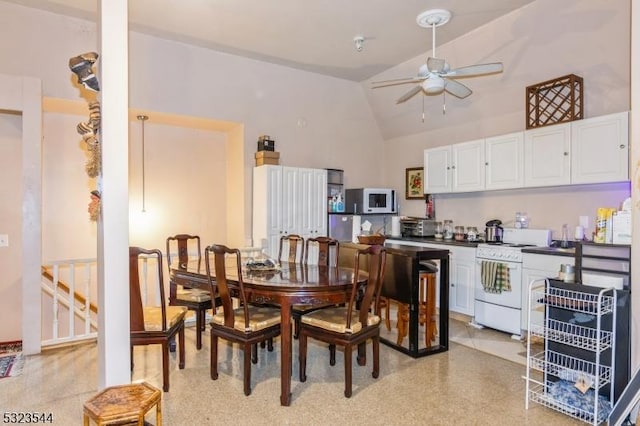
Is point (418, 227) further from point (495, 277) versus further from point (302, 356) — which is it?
point (302, 356)

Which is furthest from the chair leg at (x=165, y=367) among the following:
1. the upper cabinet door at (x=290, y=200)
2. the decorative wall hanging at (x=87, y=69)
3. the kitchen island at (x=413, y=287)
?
the upper cabinet door at (x=290, y=200)

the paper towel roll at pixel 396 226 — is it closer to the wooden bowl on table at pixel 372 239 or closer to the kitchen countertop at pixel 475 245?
the kitchen countertop at pixel 475 245

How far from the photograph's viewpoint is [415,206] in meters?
6.03

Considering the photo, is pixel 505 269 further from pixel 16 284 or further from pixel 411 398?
pixel 16 284

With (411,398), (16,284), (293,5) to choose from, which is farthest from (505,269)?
(16,284)

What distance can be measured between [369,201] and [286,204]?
1.32 m

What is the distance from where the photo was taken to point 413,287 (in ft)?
11.7

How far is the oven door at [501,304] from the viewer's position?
13.2ft

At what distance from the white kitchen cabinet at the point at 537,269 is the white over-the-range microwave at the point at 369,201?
2.23 metres

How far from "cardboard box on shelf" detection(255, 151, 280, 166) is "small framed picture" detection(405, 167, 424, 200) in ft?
7.24

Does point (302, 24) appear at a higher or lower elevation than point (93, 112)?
higher

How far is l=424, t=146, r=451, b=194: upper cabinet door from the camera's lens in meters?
5.19

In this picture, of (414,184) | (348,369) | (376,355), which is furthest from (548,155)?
(348,369)

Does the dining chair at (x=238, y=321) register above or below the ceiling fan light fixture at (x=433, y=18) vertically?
below
